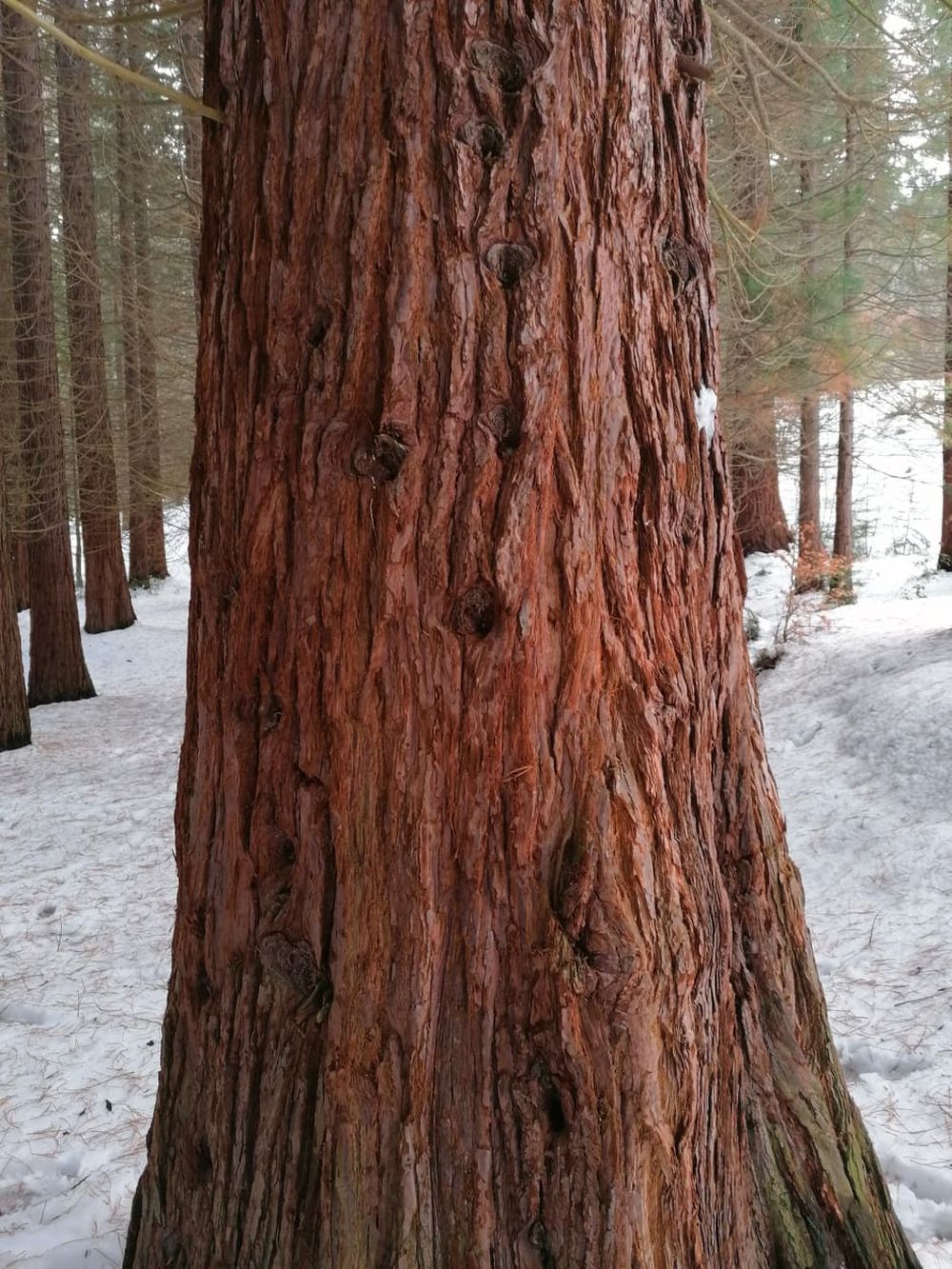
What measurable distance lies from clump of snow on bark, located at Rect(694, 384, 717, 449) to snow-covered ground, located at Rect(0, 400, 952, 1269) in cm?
185

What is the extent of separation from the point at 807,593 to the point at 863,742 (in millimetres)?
5213

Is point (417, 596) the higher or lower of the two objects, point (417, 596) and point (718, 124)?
the lower

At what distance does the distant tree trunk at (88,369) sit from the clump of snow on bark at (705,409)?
1011 cm

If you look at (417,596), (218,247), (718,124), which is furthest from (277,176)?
(718,124)

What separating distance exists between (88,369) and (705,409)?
1215 centimetres

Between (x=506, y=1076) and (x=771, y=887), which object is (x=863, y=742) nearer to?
(x=771, y=887)

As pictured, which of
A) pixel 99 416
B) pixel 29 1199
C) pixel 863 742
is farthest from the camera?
pixel 99 416

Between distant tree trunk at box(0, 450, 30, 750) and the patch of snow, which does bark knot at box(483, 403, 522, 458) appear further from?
distant tree trunk at box(0, 450, 30, 750)

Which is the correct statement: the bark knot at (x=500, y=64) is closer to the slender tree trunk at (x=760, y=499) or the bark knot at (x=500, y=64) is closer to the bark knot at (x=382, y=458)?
the bark knot at (x=382, y=458)

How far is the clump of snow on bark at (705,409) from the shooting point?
1618 millimetres

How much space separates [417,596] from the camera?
4.70 feet

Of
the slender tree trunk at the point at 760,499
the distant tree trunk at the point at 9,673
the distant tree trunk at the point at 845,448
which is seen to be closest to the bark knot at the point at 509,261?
the distant tree trunk at the point at 9,673

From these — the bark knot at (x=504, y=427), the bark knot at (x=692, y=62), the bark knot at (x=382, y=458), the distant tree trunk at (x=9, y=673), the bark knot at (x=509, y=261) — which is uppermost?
the bark knot at (x=692, y=62)

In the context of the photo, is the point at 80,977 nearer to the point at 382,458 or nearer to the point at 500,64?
the point at 382,458
